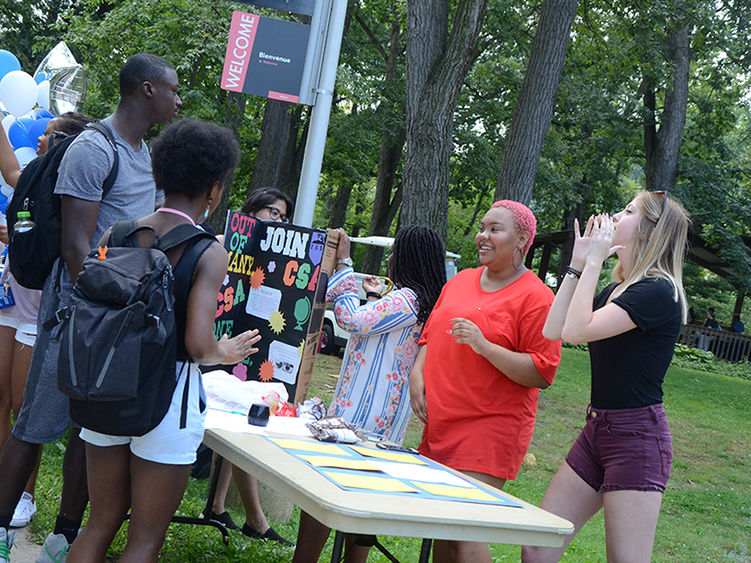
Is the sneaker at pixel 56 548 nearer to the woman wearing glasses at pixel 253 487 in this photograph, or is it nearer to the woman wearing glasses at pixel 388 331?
the woman wearing glasses at pixel 388 331

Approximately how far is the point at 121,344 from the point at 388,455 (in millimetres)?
1244

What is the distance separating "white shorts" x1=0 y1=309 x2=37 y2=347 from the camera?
3760 mm

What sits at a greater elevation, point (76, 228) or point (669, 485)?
point (76, 228)

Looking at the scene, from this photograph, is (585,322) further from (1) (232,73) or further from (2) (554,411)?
(2) (554,411)

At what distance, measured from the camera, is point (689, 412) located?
1380cm

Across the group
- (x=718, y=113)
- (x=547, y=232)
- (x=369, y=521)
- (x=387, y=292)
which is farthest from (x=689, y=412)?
(x=547, y=232)

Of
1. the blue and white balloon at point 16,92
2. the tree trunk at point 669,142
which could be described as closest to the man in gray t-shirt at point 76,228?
the blue and white balloon at point 16,92

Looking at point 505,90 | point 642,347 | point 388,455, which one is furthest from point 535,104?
point 505,90

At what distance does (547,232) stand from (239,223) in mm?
30883

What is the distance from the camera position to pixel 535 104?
9.56 m

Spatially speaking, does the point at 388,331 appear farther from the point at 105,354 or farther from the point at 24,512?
the point at 24,512

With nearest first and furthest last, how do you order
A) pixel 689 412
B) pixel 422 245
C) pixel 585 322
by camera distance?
pixel 585 322, pixel 422 245, pixel 689 412

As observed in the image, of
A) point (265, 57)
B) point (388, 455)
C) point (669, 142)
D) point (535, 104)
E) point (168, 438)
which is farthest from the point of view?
point (669, 142)

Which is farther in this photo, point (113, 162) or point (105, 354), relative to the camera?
point (113, 162)
